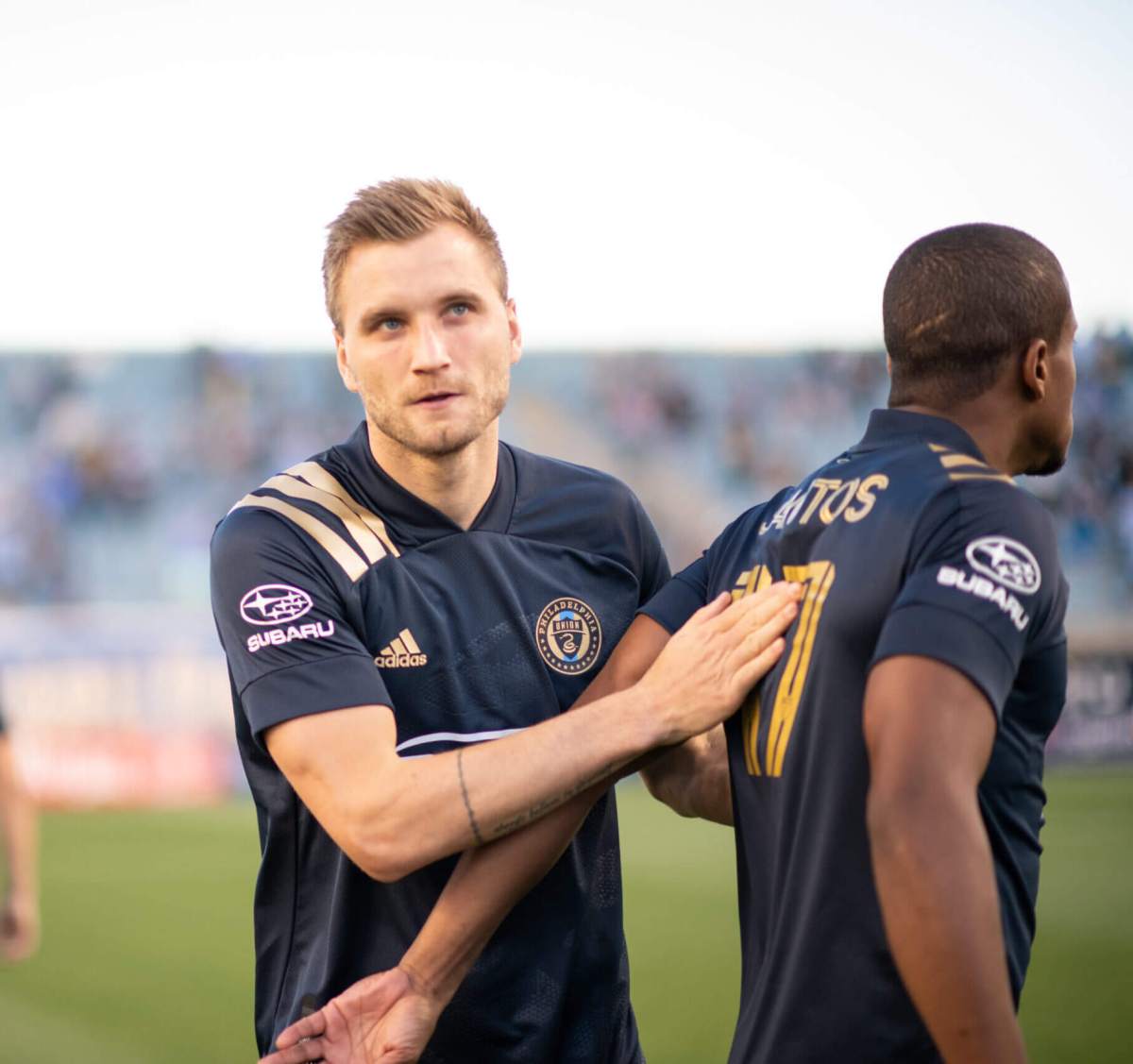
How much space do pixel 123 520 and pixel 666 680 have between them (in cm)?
1733

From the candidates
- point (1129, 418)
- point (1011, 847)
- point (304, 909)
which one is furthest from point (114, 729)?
point (1129, 418)

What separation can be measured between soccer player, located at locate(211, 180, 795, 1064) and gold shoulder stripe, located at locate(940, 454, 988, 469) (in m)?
0.57

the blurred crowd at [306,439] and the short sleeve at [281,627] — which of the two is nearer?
the short sleeve at [281,627]

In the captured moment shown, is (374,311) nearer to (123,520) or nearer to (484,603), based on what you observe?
(484,603)

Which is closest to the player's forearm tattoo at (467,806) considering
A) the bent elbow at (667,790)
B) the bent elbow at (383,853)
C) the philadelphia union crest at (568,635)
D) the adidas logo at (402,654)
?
the bent elbow at (383,853)

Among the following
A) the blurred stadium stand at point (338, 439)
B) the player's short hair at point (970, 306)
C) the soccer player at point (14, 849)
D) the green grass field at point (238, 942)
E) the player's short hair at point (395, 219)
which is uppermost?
the blurred stadium stand at point (338, 439)

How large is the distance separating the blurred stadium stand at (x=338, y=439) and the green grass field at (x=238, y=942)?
7.77ft

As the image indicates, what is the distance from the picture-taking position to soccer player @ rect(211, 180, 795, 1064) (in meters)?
2.69

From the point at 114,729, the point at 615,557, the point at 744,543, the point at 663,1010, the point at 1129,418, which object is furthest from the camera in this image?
the point at 1129,418

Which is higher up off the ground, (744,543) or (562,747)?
(744,543)

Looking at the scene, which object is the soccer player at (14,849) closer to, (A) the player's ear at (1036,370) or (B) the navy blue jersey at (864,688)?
(B) the navy blue jersey at (864,688)

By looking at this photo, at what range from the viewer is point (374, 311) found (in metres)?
3.02

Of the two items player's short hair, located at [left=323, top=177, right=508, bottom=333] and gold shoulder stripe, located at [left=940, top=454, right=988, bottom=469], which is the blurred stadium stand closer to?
player's short hair, located at [left=323, top=177, right=508, bottom=333]

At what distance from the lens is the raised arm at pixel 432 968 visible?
2.76 meters
